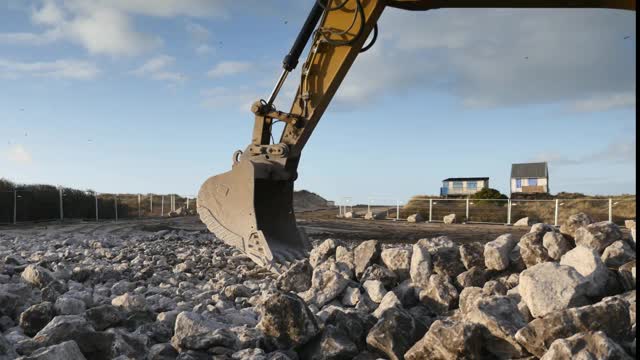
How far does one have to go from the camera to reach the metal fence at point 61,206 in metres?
22.5

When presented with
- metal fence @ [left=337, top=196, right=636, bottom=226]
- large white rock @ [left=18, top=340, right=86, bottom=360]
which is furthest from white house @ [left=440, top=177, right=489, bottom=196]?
large white rock @ [left=18, top=340, right=86, bottom=360]

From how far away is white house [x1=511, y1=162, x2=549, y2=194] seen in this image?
40.0 m

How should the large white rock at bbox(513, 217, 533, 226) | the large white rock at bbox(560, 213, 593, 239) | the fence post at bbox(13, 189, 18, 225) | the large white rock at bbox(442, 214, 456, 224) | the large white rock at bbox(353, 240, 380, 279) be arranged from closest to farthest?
1. the large white rock at bbox(560, 213, 593, 239)
2. the large white rock at bbox(353, 240, 380, 279)
3. the large white rock at bbox(513, 217, 533, 226)
4. the fence post at bbox(13, 189, 18, 225)
5. the large white rock at bbox(442, 214, 456, 224)

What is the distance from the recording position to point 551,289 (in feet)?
13.1

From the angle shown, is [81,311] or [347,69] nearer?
[81,311]

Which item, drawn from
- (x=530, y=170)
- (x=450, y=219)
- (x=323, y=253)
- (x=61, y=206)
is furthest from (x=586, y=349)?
(x=530, y=170)

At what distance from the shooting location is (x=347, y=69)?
835 cm

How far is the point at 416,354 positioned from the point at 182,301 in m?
2.82

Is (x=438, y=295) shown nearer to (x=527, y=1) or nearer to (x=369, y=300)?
(x=369, y=300)

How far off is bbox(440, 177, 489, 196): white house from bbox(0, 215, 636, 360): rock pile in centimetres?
3435

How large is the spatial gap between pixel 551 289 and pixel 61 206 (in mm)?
23315

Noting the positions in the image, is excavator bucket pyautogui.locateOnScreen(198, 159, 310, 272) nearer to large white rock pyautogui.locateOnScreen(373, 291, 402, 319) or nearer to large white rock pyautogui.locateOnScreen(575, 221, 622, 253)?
large white rock pyautogui.locateOnScreen(373, 291, 402, 319)

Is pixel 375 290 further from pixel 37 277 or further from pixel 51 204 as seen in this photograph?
pixel 51 204

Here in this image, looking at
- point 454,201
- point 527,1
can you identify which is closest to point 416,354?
point 527,1
